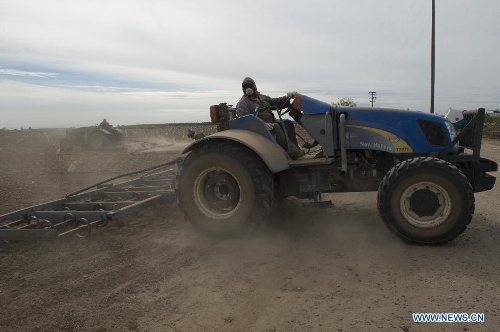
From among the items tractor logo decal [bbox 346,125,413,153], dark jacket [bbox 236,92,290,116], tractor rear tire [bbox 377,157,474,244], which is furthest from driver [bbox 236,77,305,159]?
tractor rear tire [bbox 377,157,474,244]

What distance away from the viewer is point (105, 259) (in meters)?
4.50

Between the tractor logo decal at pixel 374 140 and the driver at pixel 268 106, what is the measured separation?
0.72 meters

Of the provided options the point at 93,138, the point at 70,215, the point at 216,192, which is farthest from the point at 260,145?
the point at 93,138

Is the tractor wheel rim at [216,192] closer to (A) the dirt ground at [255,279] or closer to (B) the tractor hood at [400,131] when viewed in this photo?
(A) the dirt ground at [255,279]

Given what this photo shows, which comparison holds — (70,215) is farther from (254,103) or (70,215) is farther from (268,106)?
(268,106)

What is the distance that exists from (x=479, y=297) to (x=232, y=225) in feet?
8.58

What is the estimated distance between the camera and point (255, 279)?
3.85 m

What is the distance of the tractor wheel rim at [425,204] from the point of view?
436 cm

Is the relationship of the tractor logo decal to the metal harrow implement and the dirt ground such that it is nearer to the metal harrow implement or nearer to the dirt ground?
the dirt ground

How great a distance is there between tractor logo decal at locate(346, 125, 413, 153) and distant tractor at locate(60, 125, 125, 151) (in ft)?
53.4

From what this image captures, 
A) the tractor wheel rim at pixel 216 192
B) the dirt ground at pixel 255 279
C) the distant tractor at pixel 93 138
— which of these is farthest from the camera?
the distant tractor at pixel 93 138

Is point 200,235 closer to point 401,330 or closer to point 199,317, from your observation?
point 199,317

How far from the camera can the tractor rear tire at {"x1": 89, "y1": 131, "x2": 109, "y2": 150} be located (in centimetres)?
1928

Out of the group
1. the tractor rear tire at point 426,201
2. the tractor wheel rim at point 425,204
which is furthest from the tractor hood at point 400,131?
the tractor wheel rim at point 425,204
